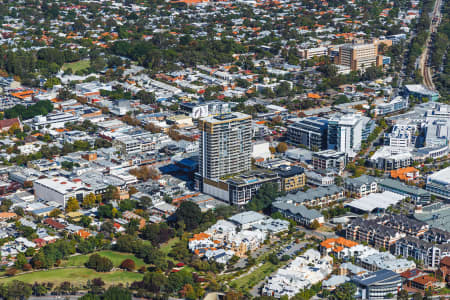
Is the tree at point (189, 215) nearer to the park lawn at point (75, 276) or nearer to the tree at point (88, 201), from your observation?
the park lawn at point (75, 276)

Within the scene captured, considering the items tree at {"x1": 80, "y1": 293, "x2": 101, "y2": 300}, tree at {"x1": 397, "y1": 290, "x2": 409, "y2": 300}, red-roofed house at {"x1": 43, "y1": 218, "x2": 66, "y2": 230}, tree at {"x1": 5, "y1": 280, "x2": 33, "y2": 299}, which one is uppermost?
tree at {"x1": 80, "y1": 293, "x2": 101, "y2": 300}

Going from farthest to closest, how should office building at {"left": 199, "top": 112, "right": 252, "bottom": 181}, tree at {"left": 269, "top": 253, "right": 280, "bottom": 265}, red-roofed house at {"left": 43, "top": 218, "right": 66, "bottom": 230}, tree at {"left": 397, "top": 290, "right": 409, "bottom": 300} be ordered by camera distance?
office building at {"left": 199, "top": 112, "right": 252, "bottom": 181} < red-roofed house at {"left": 43, "top": 218, "right": 66, "bottom": 230} < tree at {"left": 269, "top": 253, "right": 280, "bottom": 265} < tree at {"left": 397, "top": 290, "right": 409, "bottom": 300}

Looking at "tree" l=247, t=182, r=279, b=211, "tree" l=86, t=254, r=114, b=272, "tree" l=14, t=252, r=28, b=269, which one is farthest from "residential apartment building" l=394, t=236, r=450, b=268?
"tree" l=14, t=252, r=28, b=269

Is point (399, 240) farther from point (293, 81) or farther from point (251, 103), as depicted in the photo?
point (293, 81)

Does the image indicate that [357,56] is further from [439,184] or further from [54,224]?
[54,224]

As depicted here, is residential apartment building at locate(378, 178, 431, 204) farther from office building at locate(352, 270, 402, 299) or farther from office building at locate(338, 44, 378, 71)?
office building at locate(338, 44, 378, 71)

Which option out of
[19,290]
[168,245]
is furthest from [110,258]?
[19,290]

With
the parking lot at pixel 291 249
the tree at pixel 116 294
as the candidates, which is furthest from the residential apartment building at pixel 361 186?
the tree at pixel 116 294
